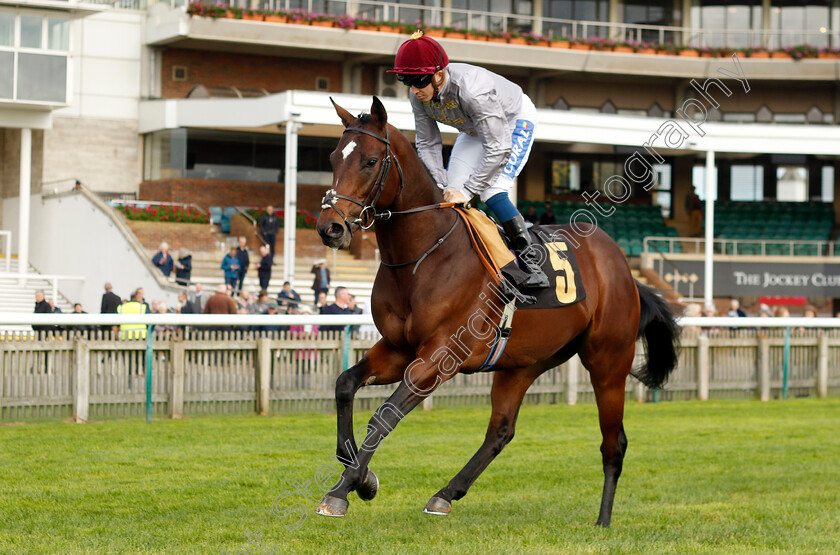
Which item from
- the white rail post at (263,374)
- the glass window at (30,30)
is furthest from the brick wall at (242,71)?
the white rail post at (263,374)

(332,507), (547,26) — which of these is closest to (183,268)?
Result: (547,26)

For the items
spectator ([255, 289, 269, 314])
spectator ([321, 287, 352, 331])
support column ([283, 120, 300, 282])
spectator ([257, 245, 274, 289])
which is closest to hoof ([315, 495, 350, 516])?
spectator ([321, 287, 352, 331])

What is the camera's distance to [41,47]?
2306cm

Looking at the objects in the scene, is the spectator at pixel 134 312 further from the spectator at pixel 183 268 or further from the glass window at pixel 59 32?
the glass window at pixel 59 32

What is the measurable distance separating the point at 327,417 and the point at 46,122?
15825 mm

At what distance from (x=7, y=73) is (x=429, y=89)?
2006 cm

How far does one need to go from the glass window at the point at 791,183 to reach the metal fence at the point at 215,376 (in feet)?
61.2

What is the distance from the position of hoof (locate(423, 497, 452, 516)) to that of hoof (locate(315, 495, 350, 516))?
985mm

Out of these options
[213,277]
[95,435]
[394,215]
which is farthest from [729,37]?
[394,215]

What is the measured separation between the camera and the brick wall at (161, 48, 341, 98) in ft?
88.4

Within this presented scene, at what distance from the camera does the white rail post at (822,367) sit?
1446cm

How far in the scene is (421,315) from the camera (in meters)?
4.84

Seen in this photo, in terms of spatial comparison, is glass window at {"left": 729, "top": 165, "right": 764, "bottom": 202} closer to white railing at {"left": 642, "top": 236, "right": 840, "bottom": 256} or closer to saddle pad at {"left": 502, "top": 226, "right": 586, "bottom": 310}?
white railing at {"left": 642, "top": 236, "right": 840, "bottom": 256}

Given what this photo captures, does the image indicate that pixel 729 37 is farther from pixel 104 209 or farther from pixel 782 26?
pixel 104 209
